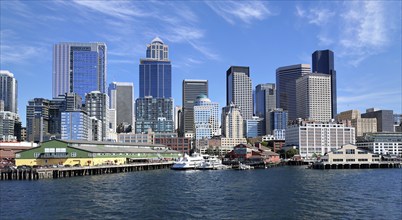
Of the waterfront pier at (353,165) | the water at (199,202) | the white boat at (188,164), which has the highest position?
the water at (199,202)

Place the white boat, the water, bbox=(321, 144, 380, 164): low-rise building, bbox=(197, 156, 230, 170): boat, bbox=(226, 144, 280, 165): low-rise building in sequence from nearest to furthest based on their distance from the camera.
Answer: the water < the white boat < bbox=(197, 156, 230, 170): boat < bbox=(321, 144, 380, 164): low-rise building < bbox=(226, 144, 280, 165): low-rise building

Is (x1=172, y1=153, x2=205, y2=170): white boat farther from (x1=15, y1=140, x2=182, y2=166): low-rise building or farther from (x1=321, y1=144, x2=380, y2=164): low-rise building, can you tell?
(x1=321, y1=144, x2=380, y2=164): low-rise building

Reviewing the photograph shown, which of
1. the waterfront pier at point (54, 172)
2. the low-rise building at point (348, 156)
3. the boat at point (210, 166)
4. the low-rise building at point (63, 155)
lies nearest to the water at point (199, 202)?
the waterfront pier at point (54, 172)

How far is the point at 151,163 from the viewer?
15112 centimetres

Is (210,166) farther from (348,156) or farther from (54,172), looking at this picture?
(54,172)

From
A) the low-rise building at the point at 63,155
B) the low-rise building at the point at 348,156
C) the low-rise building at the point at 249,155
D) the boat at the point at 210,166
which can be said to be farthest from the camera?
the low-rise building at the point at 249,155

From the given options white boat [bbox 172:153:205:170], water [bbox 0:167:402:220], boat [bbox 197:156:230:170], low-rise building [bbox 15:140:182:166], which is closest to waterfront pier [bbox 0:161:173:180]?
low-rise building [bbox 15:140:182:166]

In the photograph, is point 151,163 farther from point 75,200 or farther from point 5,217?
point 5,217

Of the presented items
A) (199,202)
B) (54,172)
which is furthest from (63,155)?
(199,202)

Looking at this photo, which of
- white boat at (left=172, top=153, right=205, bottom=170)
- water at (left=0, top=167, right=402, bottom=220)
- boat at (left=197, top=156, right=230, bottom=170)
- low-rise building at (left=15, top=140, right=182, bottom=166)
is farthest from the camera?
boat at (left=197, top=156, right=230, bottom=170)

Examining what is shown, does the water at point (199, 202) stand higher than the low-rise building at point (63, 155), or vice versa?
the low-rise building at point (63, 155)

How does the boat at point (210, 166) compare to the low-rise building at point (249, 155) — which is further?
the low-rise building at point (249, 155)

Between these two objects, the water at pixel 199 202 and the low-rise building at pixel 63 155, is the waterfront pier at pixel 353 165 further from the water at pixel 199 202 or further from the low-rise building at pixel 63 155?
the water at pixel 199 202

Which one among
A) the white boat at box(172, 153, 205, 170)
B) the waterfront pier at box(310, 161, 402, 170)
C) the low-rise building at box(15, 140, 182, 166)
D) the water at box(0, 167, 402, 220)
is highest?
the low-rise building at box(15, 140, 182, 166)
